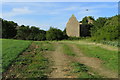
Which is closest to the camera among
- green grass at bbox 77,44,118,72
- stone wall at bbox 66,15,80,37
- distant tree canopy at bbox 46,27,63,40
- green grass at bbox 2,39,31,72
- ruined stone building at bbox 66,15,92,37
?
green grass at bbox 2,39,31,72

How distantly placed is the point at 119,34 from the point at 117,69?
11532 mm

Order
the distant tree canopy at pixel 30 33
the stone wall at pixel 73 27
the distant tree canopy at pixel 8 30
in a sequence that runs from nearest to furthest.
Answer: the distant tree canopy at pixel 30 33, the distant tree canopy at pixel 8 30, the stone wall at pixel 73 27

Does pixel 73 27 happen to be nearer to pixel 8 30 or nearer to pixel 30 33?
pixel 30 33

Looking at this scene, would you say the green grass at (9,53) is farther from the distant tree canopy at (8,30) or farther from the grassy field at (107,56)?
the distant tree canopy at (8,30)

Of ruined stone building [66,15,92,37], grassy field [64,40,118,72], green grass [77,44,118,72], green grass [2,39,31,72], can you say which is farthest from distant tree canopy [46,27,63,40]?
green grass [77,44,118,72]

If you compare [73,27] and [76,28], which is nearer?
[76,28]

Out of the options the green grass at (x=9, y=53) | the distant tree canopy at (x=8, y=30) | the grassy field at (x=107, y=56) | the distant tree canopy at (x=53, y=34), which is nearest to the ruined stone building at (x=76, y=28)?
the distant tree canopy at (x=53, y=34)

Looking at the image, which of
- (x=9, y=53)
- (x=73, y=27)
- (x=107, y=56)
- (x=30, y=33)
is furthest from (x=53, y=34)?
(x=107, y=56)

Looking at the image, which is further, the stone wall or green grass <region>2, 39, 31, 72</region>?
the stone wall

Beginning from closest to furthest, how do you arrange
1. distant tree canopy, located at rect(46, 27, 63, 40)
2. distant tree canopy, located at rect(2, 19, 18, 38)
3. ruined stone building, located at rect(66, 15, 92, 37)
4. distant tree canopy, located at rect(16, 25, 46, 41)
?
distant tree canopy, located at rect(46, 27, 63, 40) → distant tree canopy, located at rect(16, 25, 46, 41) → distant tree canopy, located at rect(2, 19, 18, 38) → ruined stone building, located at rect(66, 15, 92, 37)

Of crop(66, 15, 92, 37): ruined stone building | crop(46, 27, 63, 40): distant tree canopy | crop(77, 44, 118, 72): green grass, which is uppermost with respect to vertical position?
crop(66, 15, 92, 37): ruined stone building

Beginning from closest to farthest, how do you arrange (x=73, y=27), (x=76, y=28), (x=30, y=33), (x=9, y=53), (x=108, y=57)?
(x=108, y=57) < (x=9, y=53) < (x=30, y=33) < (x=76, y=28) < (x=73, y=27)

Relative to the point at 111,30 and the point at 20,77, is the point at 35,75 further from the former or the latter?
the point at 111,30

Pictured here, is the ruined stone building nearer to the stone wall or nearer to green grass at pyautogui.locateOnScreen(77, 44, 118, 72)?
the stone wall
